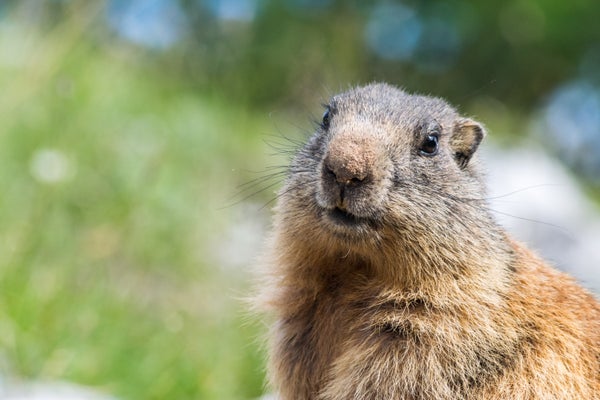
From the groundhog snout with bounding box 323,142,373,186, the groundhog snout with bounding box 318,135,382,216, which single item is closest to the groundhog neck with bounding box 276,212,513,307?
the groundhog snout with bounding box 318,135,382,216

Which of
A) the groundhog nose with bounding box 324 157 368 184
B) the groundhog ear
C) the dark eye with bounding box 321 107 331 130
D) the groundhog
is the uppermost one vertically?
the groundhog ear

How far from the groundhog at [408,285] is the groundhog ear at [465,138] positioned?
0.08 meters

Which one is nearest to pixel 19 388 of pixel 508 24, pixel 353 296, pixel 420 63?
pixel 353 296

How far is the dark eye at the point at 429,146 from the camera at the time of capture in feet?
13.9

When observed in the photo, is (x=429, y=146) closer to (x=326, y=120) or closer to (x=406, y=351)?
(x=326, y=120)

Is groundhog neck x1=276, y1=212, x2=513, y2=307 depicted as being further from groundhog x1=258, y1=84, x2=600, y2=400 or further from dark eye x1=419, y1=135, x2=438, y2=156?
dark eye x1=419, y1=135, x2=438, y2=156

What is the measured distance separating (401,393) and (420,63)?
15602 mm

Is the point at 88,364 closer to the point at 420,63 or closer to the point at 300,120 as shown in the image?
the point at 300,120

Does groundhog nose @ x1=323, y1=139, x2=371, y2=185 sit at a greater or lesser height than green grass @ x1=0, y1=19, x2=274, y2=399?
greater

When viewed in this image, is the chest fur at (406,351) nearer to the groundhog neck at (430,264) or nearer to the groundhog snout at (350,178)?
the groundhog neck at (430,264)

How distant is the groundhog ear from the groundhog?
0.08 meters

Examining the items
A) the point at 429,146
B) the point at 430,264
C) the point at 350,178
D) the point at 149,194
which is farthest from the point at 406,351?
the point at 149,194

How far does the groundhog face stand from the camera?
3818 mm

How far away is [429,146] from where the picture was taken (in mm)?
4266
